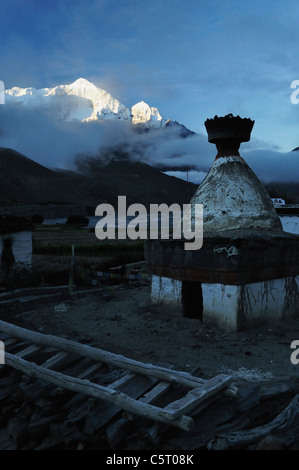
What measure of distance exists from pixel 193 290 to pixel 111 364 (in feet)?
12.9

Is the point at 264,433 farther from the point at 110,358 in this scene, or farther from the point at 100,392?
the point at 110,358

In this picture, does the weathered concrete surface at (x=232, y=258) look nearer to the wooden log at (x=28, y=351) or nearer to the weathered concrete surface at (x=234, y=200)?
the weathered concrete surface at (x=234, y=200)

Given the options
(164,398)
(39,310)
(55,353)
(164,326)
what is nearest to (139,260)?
(39,310)

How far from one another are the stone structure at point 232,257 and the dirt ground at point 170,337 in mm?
365

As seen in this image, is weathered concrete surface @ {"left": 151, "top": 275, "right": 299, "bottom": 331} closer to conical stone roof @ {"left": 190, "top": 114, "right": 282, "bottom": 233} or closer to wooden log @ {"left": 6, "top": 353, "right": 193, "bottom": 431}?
conical stone roof @ {"left": 190, "top": 114, "right": 282, "bottom": 233}

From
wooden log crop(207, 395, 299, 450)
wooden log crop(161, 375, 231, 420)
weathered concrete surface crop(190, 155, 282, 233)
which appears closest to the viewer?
wooden log crop(207, 395, 299, 450)

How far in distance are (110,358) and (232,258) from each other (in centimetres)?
305

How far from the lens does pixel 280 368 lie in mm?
5859

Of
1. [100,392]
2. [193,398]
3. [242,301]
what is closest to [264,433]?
[193,398]

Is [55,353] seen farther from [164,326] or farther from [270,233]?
[270,233]

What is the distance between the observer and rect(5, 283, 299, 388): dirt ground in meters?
5.91

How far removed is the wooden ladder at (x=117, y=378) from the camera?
3.96 metres

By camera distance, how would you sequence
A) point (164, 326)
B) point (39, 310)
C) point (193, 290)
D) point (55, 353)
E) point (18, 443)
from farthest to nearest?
1. point (39, 310)
2. point (193, 290)
3. point (164, 326)
4. point (55, 353)
5. point (18, 443)

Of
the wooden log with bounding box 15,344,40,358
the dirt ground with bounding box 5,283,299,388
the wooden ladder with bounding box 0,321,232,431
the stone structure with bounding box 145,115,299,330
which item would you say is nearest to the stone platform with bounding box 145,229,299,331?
the stone structure with bounding box 145,115,299,330
